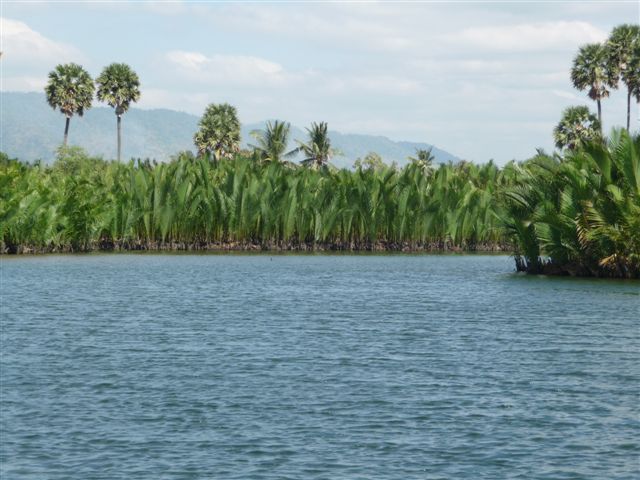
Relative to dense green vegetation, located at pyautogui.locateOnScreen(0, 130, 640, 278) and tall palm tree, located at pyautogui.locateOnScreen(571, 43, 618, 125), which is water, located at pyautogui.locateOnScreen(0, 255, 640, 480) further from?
tall palm tree, located at pyautogui.locateOnScreen(571, 43, 618, 125)

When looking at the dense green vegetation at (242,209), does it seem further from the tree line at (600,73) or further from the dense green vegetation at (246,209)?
the tree line at (600,73)

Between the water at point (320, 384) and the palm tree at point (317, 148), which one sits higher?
the palm tree at point (317, 148)

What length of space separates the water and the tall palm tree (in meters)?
61.3

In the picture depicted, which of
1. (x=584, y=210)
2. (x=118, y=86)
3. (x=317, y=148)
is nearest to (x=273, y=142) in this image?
(x=317, y=148)

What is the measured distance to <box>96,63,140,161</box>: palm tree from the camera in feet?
388

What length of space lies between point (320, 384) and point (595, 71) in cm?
8289

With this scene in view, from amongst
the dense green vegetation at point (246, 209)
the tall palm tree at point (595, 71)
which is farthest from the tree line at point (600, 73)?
the dense green vegetation at point (246, 209)

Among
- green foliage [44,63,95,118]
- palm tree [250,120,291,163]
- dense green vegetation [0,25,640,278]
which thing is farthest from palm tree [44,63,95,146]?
dense green vegetation [0,25,640,278]

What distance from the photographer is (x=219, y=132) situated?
376ft

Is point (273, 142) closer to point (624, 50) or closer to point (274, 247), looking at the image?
point (624, 50)

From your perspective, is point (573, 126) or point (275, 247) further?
point (573, 126)

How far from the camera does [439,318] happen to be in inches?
1190

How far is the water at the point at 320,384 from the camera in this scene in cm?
1353

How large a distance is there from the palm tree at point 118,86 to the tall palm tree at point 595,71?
47.7m
